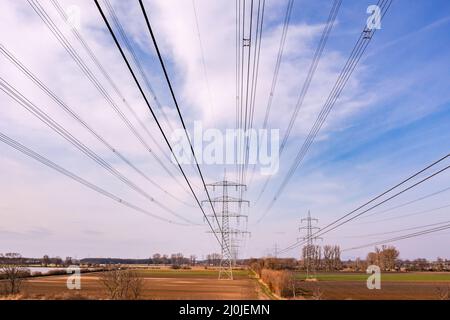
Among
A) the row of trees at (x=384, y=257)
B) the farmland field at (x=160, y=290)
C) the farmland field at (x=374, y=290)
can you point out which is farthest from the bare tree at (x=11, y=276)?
the row of trees at (x=384, y=257)

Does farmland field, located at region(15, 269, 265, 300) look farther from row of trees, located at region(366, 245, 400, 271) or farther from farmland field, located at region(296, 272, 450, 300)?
row of trees, located at region(366, 245, 400, 271)

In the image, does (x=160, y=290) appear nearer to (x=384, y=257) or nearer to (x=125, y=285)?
(x=125, y=285)

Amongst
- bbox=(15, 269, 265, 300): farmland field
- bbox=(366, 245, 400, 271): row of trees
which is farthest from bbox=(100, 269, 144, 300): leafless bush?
bbox=(366, 245, 400, 271): row of trees

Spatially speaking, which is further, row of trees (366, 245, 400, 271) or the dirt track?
row of trees (366, 245, 400, 271)

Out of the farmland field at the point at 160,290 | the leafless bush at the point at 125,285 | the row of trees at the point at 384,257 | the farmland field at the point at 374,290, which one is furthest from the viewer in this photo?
the row of trees at the point at 384,257

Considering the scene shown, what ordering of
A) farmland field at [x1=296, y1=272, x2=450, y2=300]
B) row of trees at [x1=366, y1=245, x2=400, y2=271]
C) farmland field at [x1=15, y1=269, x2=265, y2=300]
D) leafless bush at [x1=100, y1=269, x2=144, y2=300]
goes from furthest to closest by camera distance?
1. row of trees at [x1=366, y1=245, x2=400, y2=271]
2. farmland field at [x1=296, y1=272, x2=450, y2=300]
3. farmland field at [x1=15, y1=269, x2=265, y2=300]
4. leafless bush at [x1=100, y1=269, x2=144, y2=300]

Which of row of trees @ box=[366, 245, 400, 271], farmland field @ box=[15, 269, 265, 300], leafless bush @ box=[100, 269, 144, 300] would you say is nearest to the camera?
leafless bush @ box=[100, 269, 144, 300]

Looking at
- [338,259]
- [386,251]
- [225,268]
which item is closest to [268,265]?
[225,268]

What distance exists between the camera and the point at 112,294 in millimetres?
40156

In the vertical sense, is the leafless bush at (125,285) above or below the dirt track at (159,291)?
above

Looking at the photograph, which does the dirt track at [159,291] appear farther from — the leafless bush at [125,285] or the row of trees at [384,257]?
the row of trees at [384,257]

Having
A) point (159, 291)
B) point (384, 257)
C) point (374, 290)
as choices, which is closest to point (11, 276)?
point (159, 291)

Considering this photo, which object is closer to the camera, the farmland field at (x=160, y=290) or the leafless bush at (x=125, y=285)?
the leafless bush at (x=125, y=285)

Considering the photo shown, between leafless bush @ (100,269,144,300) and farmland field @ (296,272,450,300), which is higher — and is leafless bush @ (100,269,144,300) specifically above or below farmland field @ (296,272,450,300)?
above
